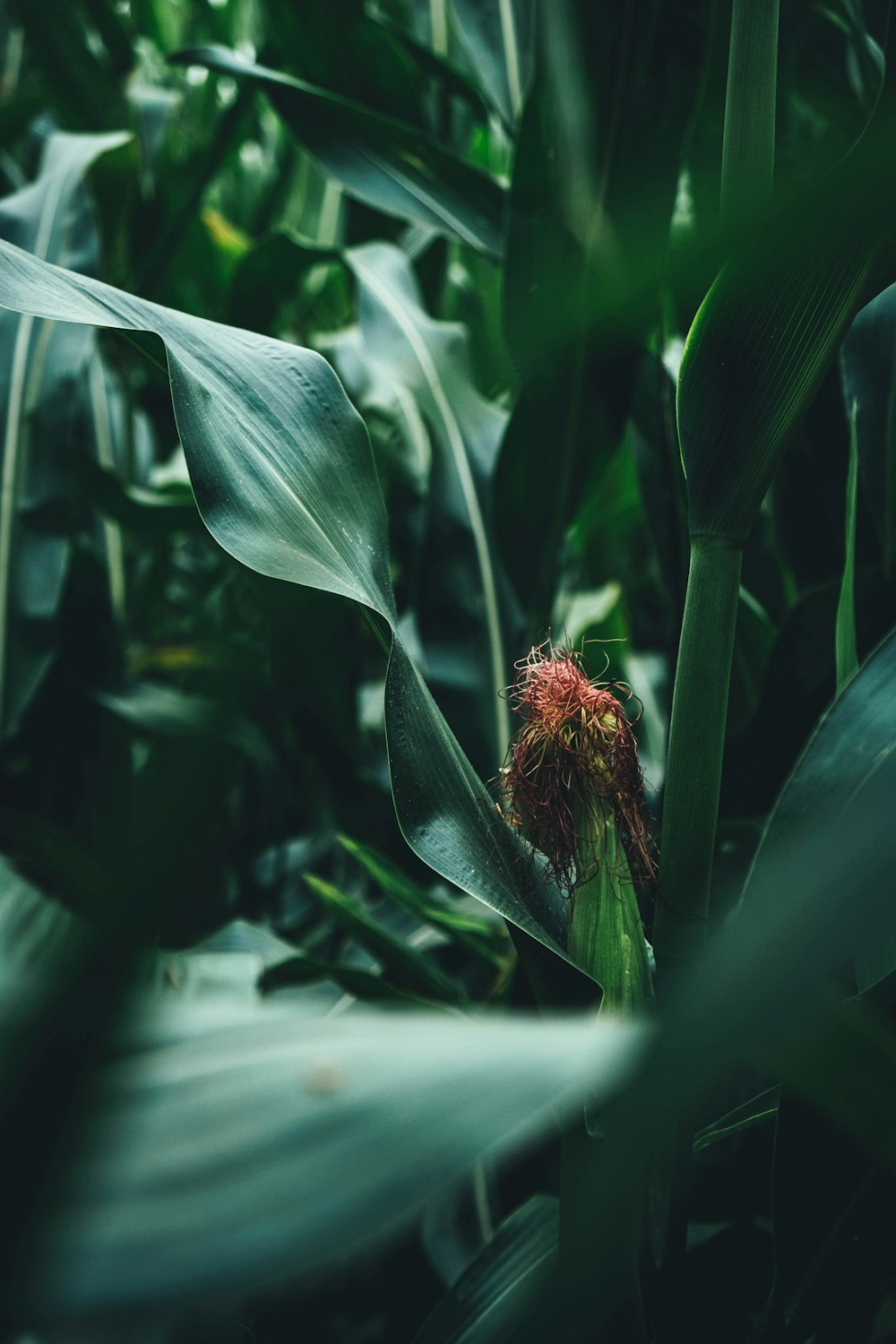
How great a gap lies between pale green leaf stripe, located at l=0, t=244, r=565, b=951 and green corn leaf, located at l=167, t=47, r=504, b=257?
10.3 inches

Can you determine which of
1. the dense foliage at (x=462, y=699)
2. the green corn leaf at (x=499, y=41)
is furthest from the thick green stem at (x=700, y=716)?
the green corn leaf at (x=499, y=41)

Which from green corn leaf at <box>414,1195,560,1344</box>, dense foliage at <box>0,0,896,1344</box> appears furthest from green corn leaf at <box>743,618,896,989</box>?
green corn leaf at <box>414,1195,560,1344</box>

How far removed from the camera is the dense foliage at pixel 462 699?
0.34 ft

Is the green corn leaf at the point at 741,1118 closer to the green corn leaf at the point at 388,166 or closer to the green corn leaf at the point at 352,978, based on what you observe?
the green corn leaf at the point at 352,978

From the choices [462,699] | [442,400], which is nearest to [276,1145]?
[462,699]

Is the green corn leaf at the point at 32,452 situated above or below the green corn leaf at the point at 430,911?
above

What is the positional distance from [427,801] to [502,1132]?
0.49 feet

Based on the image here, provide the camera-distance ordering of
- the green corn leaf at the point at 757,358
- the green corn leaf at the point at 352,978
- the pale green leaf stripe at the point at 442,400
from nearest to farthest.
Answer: the green corn leaf at the point at 757,358 → the green corn leaf at the point at 352,978 → the pale green leaf stripe at the point at 442,400

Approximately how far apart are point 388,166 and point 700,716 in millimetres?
403

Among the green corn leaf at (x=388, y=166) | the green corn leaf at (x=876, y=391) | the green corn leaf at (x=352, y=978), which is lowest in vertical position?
the green corn leaf at (x=352, y=978)

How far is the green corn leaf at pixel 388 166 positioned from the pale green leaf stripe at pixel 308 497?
0.86 feet

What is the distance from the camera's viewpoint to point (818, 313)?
0.76ft

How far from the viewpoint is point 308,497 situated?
27 cm

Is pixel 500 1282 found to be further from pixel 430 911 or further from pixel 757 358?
pixel 757 358
